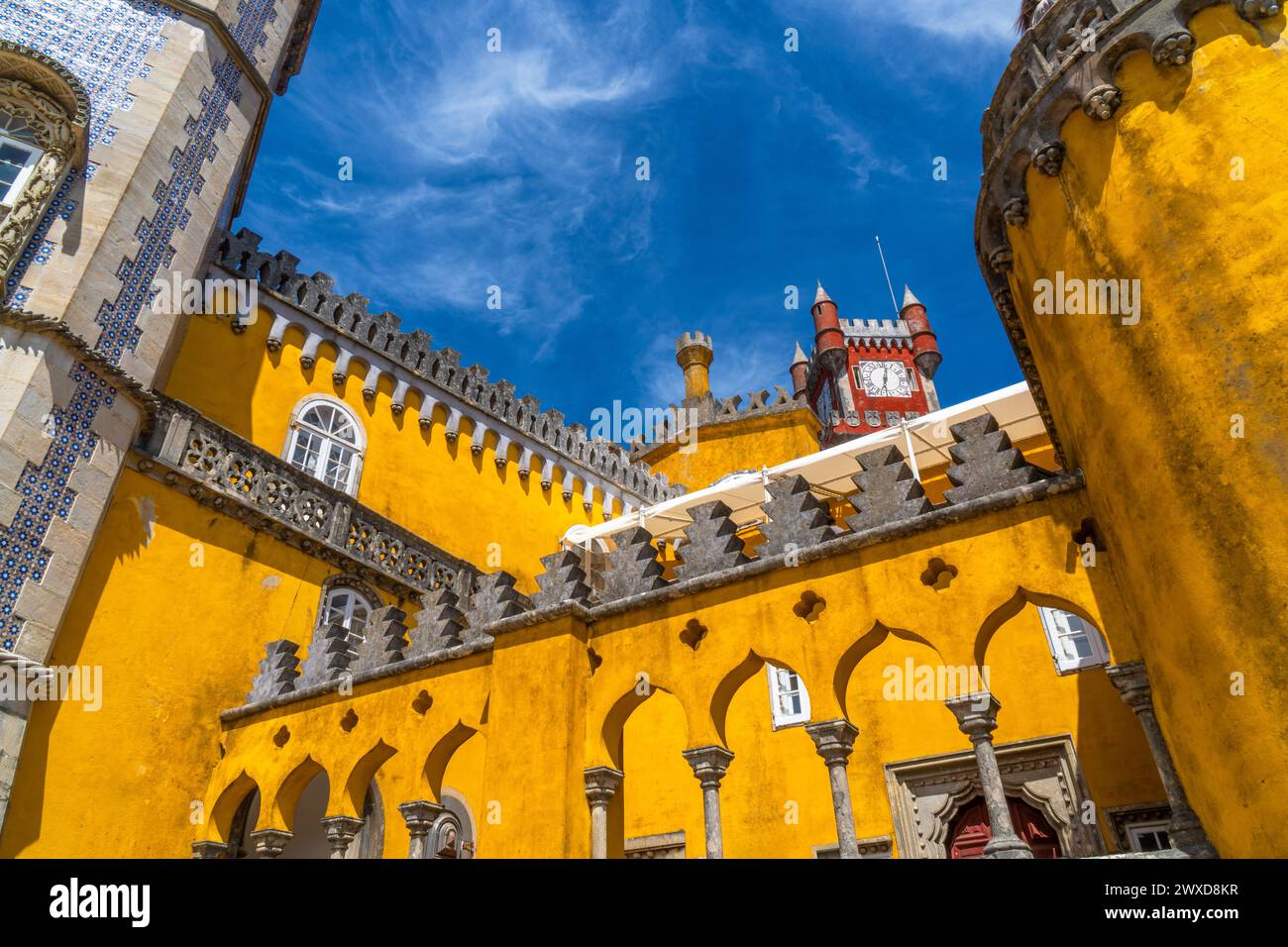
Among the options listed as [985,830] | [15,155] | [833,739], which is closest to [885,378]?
[985,830]

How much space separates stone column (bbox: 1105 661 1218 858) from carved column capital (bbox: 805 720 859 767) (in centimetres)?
188

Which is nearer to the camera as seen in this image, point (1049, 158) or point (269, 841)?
point (1049, 158)

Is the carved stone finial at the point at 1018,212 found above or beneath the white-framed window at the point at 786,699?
above

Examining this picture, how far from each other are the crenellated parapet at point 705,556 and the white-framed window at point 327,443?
13.1 feet

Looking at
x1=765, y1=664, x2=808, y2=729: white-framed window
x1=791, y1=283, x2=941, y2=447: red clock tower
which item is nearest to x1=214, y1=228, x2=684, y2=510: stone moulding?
x1=765, y1=664, x2=808, y2=729: white-framed window

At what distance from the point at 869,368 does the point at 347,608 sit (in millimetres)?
49601

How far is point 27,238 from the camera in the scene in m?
9.49

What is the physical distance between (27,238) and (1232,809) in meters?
12.0

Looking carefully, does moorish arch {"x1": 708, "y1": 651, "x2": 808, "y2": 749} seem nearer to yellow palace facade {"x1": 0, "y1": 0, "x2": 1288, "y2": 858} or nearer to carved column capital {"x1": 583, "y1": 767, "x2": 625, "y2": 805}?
yellow palace facade {"x1": 0, "y1": 0, "x2": 1288, "y2": 858}

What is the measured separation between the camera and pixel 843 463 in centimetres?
1427

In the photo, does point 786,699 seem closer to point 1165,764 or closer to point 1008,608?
point 1008,608

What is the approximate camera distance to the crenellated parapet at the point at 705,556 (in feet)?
21.9

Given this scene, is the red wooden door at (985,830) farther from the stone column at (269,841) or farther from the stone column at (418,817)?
the stone column at (269,841)

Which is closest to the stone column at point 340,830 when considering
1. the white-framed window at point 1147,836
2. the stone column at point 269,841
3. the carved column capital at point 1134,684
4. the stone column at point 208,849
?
the stone column at point 269,841
